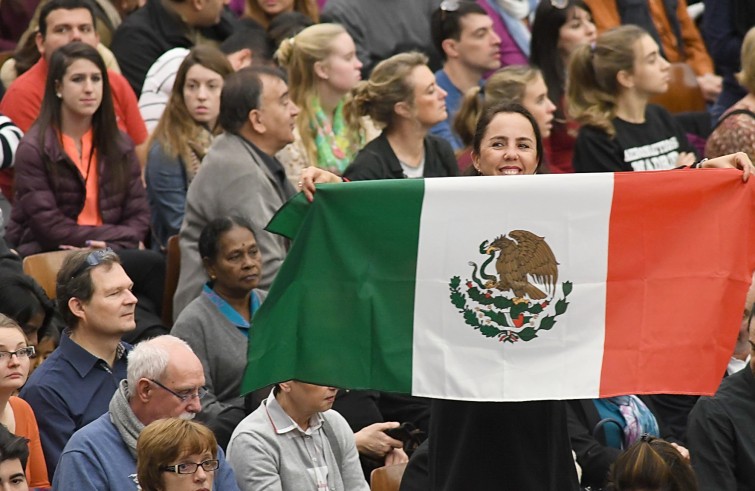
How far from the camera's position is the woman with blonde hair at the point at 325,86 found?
353 inches

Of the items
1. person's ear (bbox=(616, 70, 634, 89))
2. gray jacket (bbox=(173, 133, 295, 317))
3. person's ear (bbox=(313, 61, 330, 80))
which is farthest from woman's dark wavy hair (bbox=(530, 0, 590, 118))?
gray jacket (bbox=(173, 133, 295, 317))

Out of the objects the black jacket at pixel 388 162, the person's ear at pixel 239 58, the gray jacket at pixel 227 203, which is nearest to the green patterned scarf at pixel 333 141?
the black jacket at pixel 388 162

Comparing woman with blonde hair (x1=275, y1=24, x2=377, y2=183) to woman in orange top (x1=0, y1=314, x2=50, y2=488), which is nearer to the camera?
woman in orange top (x1=0, y1=314, x2=50, y2=488)

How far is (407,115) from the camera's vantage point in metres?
8.32

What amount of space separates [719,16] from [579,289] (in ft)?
23.4

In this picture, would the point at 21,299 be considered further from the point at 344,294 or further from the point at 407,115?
the point at 407,115

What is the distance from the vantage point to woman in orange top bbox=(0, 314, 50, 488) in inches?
224

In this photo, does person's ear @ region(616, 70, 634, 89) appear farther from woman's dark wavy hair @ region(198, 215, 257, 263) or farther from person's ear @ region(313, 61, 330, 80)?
woman's dark wavy hair @ region(198, 215, 257, 263)

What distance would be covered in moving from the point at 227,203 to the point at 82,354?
165 cm

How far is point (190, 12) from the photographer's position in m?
9.93

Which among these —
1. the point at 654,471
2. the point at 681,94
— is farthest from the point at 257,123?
the point at 681,94

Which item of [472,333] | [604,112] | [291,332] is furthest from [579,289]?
[604,112]

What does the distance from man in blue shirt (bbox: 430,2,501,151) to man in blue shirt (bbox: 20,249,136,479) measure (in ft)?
13.6

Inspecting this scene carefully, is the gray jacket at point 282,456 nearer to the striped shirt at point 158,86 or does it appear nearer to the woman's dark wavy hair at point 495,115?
the woman's dark wavy hair at point 495,115
